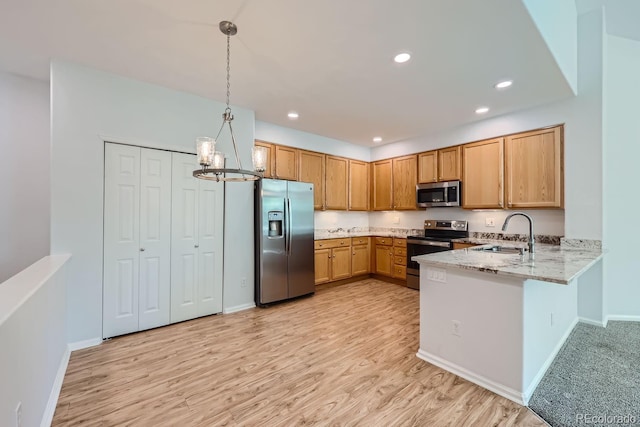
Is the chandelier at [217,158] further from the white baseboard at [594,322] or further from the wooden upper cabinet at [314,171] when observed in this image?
the white baseboard at [594,322]

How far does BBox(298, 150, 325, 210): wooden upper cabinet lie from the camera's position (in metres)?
4.84

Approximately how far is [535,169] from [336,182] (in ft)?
10.1

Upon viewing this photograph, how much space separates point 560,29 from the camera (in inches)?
110

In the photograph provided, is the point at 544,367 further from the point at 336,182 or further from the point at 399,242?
the point at 336,182

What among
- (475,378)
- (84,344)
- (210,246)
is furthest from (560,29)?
(84,344)

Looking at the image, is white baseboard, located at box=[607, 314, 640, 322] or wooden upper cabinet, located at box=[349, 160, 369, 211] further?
wooden upper cabinet, located at box=[349, 160, 369, 211]

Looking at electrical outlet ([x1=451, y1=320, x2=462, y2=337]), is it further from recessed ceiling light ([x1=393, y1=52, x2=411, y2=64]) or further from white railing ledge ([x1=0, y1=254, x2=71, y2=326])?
white railing ledge ([x1=0, y1=254, x2=71, y2=326])

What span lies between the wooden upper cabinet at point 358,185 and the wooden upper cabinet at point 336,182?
0.48 ft

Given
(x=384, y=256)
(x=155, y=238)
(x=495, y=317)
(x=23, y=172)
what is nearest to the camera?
(x=495, y=317)

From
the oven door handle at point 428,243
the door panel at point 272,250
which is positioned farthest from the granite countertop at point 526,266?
the door panel at point 272,250

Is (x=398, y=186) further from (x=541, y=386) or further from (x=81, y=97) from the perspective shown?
(x=81, y=97)

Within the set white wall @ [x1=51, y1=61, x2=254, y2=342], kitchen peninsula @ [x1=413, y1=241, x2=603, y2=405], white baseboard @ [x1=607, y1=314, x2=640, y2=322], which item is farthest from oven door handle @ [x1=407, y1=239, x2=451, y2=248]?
white wall @ [x1=51, y1=61, x2=254, y2=342]

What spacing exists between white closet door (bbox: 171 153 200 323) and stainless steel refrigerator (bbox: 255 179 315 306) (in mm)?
838

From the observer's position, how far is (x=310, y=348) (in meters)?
2.70
